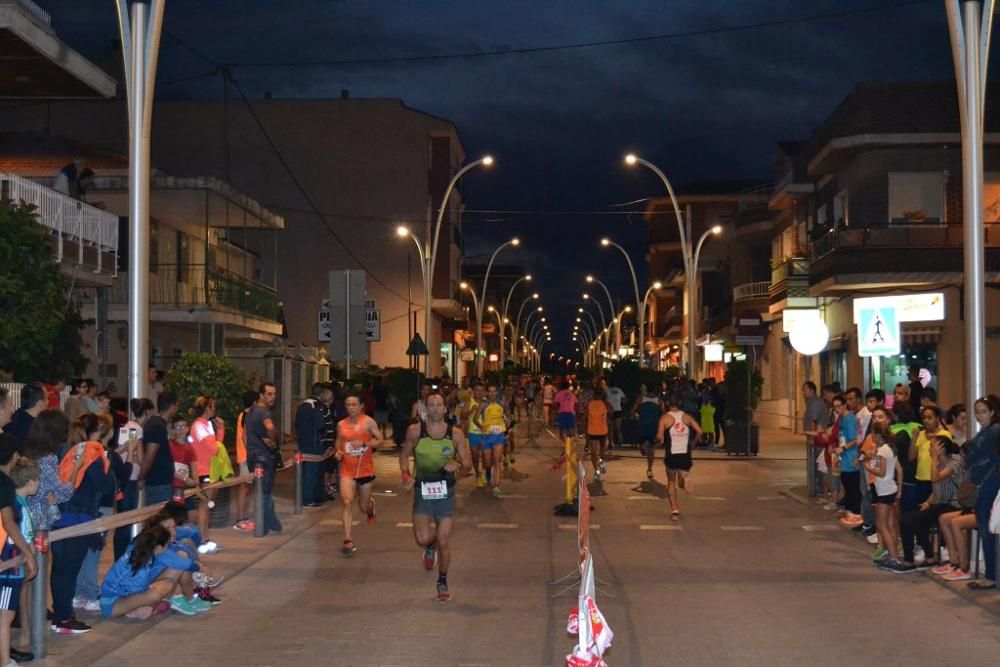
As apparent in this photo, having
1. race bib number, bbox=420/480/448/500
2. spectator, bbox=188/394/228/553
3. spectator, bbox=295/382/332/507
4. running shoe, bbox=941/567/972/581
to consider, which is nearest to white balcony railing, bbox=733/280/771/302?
spectator, bbox=295/382/332/507

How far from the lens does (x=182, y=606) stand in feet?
37.0

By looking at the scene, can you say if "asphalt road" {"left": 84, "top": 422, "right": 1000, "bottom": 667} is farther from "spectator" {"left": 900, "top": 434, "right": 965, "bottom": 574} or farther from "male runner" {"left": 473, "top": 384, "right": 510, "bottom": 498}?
"male runner" {"left": 473, "top": 384, "right": 510, "bottom": 498}

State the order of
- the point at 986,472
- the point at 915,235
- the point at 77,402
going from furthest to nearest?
the point at 915,235, the point at 77,402, the point at 986,472

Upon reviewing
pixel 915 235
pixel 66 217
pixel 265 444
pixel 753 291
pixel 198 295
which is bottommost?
pixel 265 444

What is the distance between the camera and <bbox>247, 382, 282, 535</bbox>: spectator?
1653cm

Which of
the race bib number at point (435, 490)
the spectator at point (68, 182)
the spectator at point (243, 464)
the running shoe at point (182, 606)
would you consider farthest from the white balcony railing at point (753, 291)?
the running shoe at point (182, 606)

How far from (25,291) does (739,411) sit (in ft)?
69.7

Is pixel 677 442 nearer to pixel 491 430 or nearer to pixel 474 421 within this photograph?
pixel 491 430

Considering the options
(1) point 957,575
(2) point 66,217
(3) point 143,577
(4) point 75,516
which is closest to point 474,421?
(2) point 66,217

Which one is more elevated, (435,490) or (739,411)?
(739,411)

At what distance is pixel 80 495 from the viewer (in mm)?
10594

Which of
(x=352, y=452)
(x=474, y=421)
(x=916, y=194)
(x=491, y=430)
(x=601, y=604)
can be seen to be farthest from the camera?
(x=916, y=194)

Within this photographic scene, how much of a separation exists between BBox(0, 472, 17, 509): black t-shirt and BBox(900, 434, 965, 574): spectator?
29.1 ft

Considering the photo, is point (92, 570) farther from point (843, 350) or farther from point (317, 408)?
point (843, 350)
